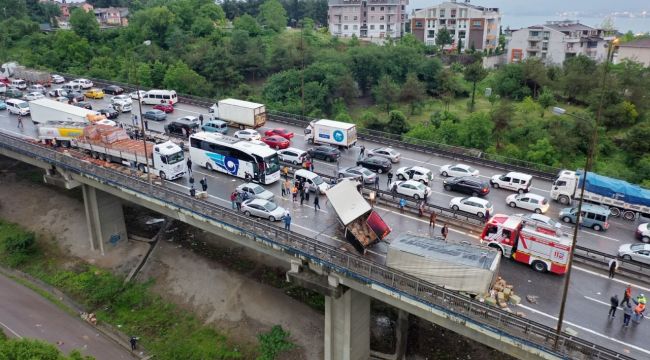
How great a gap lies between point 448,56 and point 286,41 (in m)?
33.6

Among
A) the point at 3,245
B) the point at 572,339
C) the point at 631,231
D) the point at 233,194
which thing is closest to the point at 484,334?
the point at 572,339

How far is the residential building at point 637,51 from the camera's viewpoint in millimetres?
85688

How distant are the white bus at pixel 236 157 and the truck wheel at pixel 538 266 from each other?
2006cm

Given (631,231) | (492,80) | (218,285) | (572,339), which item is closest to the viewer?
(572,339)

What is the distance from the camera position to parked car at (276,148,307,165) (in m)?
44.2

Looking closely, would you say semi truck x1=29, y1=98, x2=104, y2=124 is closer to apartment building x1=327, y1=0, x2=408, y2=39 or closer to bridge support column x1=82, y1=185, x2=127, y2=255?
bridge support column x1=82, y1=185, x2=127, y2=255

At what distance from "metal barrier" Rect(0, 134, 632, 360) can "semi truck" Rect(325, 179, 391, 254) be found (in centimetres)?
161

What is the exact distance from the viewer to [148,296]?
42.0 metres

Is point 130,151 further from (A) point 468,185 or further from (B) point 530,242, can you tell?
→ (B) point 530,242

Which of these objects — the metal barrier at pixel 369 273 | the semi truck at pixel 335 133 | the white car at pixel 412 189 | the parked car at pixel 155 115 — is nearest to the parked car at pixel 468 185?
the white car at pixel 412 189

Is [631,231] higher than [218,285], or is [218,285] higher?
[631,231]

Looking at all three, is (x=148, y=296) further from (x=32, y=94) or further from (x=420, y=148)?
(x=32, y=94)

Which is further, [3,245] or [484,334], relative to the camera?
[3,245]

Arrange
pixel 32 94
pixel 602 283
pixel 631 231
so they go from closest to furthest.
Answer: pixel 602 283, pixel 631 231, pixel 32 94
